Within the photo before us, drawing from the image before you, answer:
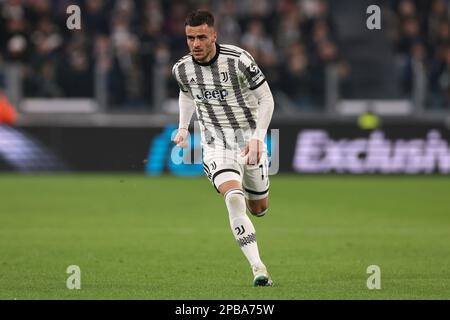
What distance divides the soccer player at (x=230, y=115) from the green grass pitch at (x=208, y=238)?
26.2 inches

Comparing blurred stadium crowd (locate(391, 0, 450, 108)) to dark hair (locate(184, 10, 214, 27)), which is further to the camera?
blurred stadium crowd (locate(391, 0, 450, 108))

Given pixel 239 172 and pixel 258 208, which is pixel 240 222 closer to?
pixel 239 172

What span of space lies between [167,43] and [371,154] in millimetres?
4451

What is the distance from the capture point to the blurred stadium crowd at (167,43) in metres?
20.5

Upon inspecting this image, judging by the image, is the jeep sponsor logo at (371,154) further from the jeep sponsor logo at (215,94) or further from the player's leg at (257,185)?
the jeep sponsor logo at (215,94)

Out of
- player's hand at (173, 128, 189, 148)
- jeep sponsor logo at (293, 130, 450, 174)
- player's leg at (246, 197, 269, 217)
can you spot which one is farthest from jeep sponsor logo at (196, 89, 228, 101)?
jeep sponsor logo at (293, 130, 450, 174)

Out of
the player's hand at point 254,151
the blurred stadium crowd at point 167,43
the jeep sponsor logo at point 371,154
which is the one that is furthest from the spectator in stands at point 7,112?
the player's hand at point 254,151

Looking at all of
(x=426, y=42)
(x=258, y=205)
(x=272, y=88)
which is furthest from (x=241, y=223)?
(x=426, y=42)

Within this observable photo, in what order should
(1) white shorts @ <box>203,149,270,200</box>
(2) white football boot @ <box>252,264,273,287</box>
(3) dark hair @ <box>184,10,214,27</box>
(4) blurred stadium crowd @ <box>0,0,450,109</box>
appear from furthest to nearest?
(4) blurred stadium crowd @ <box>0,0,450,109</box>, (1) white shorts @ <box>203,149,270,200</box>, (3) dark hair @ <box>184,10,214,27</box>, (2) white football boot @ <box>252,264,273,287</box>

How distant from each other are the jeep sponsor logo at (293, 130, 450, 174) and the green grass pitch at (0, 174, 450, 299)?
0.30 meters

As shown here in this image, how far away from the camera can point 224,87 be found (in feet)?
30.1

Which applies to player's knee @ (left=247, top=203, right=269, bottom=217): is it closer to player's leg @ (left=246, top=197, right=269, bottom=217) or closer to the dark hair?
player's leg @ (left=246, top=197, right=269, bottom=217)

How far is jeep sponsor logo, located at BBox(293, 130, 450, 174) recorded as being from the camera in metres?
20.2

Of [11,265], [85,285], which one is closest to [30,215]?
[11,265]
